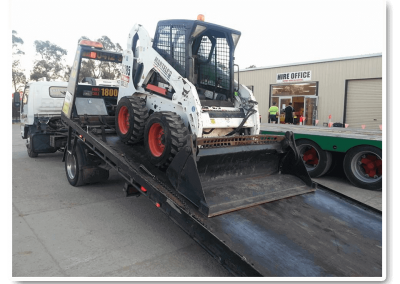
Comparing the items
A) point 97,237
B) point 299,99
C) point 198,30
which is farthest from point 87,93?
point 299,99

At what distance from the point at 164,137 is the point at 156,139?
0.97ft

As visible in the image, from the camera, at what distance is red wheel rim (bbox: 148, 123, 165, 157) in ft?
15.1

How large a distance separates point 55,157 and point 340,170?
8.16 m

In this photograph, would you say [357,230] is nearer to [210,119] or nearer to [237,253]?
[237,253]

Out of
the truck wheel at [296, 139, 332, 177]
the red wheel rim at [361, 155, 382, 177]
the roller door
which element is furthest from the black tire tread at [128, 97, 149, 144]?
the roller door

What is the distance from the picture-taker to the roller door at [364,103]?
15.4m

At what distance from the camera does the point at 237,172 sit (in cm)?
448

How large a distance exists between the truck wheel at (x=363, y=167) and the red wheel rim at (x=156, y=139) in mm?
4386

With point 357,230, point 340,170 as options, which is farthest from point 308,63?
point 357,230

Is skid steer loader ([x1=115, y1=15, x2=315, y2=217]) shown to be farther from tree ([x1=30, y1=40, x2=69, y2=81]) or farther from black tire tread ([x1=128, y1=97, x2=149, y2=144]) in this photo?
tree ([x1=30, y1=40, x2=69, y2=81])

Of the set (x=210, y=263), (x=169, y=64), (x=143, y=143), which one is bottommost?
(x=210, y=263)

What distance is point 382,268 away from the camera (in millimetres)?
2930

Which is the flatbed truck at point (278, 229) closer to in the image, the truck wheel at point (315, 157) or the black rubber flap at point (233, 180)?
the black rubber flap at point (233, 180)

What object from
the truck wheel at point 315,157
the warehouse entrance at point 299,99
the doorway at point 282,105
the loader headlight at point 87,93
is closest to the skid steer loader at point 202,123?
the loader headlight at point 87,93
